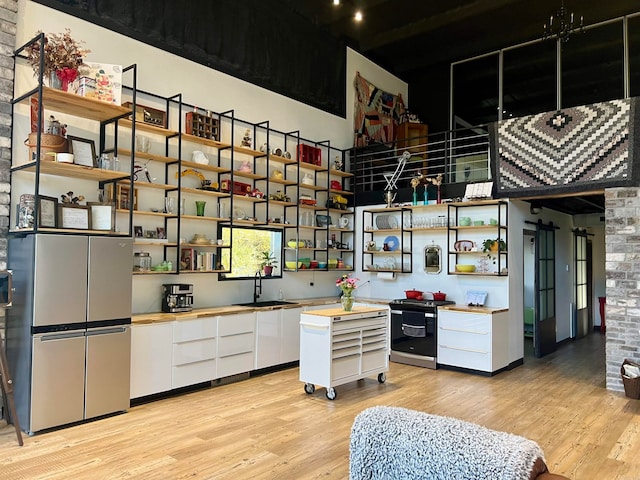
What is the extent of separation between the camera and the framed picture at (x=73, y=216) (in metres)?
4.21

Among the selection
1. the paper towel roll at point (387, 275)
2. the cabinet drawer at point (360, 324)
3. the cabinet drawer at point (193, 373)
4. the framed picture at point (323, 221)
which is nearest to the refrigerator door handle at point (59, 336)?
the cabinet drawer at point (193, 373)

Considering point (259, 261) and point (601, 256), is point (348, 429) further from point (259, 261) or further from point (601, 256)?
point (601, 256)

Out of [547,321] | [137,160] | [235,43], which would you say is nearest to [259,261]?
[137,160]

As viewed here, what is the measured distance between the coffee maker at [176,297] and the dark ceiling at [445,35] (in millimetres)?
4659

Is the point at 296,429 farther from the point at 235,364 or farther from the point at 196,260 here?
the point at 196,260

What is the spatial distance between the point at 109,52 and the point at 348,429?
4.57 metres

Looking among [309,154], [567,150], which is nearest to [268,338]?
[309,154]

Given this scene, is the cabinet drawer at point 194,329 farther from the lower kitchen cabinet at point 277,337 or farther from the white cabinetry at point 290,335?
Answer: the white cabinetry at point 290,335

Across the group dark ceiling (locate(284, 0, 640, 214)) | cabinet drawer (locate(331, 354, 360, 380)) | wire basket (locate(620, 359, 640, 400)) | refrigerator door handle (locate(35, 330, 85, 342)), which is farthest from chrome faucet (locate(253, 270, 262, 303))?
wire basket (locate(620, 359, 640, 400))

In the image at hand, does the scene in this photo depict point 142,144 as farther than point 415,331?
No

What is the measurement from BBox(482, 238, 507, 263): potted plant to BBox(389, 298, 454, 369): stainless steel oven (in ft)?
2.99

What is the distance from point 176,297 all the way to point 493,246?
4215 mm

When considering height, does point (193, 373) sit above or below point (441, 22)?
below

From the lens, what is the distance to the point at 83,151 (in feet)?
14.6
